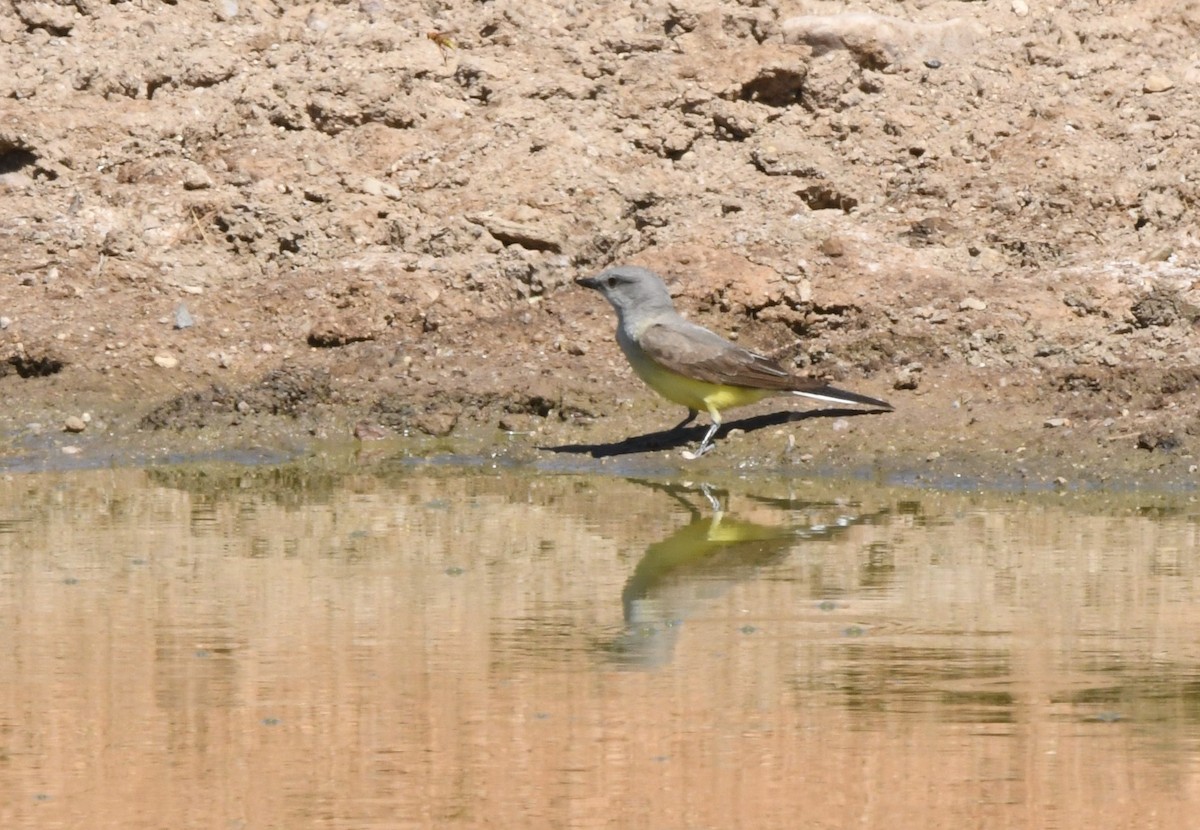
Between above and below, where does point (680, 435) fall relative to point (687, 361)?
below

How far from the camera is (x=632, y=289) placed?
11.7 m

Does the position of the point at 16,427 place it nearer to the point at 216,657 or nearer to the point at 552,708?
the point at 216,657

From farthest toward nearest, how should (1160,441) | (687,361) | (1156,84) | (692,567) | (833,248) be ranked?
(1156,84), (833,248), (687,361), (1160,441), (692,567)

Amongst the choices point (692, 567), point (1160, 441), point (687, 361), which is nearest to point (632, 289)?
point (687, 361)

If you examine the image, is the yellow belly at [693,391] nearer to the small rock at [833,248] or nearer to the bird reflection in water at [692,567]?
the bird reflection in water at [692,567]

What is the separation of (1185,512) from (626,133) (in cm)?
529

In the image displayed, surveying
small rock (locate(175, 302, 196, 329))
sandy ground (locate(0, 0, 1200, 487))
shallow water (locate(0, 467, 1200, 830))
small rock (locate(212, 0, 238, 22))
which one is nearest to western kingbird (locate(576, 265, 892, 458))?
sandy ground (locate(0, 0, 1200, 487))

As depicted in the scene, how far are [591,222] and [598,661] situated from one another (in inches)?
263

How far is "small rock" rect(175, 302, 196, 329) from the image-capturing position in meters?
12.8

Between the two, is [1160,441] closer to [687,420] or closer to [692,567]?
[687,420]

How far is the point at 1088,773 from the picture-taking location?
562 centimetres

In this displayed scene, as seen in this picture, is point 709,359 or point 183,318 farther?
point 183,318

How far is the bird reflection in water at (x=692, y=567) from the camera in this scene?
7223 mm

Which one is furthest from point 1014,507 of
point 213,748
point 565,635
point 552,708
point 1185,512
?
point 213,748
